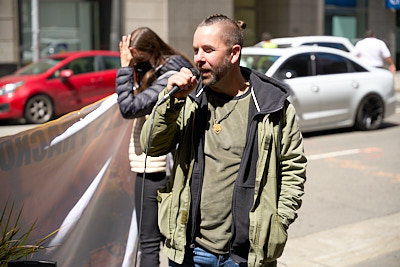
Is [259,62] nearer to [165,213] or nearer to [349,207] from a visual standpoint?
[349,207]

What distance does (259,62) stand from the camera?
10.7 meters

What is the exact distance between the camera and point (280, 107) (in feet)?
9.24

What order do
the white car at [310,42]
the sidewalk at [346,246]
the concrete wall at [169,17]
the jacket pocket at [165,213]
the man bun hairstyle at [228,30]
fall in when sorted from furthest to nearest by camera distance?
1. the concrete wall at [169,17]
2. the white car at [310,42]
3. the sidewalk at [346,246]
4. the jacket pocket at [165,213]
5. the man bun hairstyle at [228,30]

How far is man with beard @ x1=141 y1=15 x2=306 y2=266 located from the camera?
281 centimetres

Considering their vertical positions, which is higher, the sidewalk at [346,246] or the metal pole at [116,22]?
the metal pole at [116,22]

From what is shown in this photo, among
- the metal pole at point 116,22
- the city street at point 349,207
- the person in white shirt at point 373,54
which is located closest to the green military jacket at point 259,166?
the city street at point 349,207

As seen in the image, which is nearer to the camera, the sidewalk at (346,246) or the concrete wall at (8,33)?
the sidewalk at (346,246)

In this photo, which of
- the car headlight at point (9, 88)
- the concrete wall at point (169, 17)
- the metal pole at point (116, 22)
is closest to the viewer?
the car headlight at point (9, 88)

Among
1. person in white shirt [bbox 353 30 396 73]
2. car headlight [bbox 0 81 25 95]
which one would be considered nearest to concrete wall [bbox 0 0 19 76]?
car headlight [bbox 0 81 25 95]

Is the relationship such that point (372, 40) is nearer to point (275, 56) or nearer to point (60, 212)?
point (275, 56)

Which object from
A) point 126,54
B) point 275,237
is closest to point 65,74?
point 126,54

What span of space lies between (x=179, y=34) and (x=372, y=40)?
30.0 ft

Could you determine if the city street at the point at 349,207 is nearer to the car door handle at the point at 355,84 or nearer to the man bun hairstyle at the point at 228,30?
the car door handle at the point at 355,84

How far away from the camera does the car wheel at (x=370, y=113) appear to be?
1191 cm
